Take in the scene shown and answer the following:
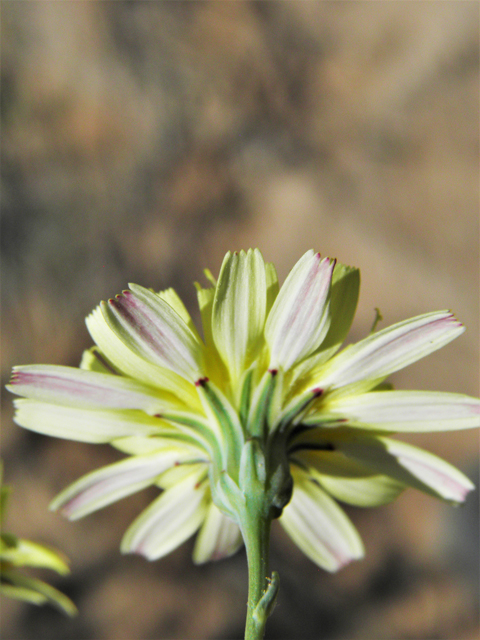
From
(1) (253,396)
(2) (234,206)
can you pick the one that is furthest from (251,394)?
(2) (234,206)

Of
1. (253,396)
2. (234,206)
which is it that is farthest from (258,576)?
(234,206)

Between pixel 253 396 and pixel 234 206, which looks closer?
pixel 253 396

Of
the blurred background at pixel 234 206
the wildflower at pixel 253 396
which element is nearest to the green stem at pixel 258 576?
the wildflower at pixel 253 396

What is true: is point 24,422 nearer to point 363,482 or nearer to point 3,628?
point 363,482

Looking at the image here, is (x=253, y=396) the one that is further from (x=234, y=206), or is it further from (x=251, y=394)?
(x=234, y=206)

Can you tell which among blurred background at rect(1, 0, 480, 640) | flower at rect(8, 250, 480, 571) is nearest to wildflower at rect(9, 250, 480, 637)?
flower at rect(8, 250, 480, 571)

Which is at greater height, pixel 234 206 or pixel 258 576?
pixel 234 206

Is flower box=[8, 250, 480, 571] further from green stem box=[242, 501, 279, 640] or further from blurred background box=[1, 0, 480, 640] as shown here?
blurred background box=[1, 0, 480, 640]

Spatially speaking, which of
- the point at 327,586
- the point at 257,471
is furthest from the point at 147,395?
the point at 327,586
